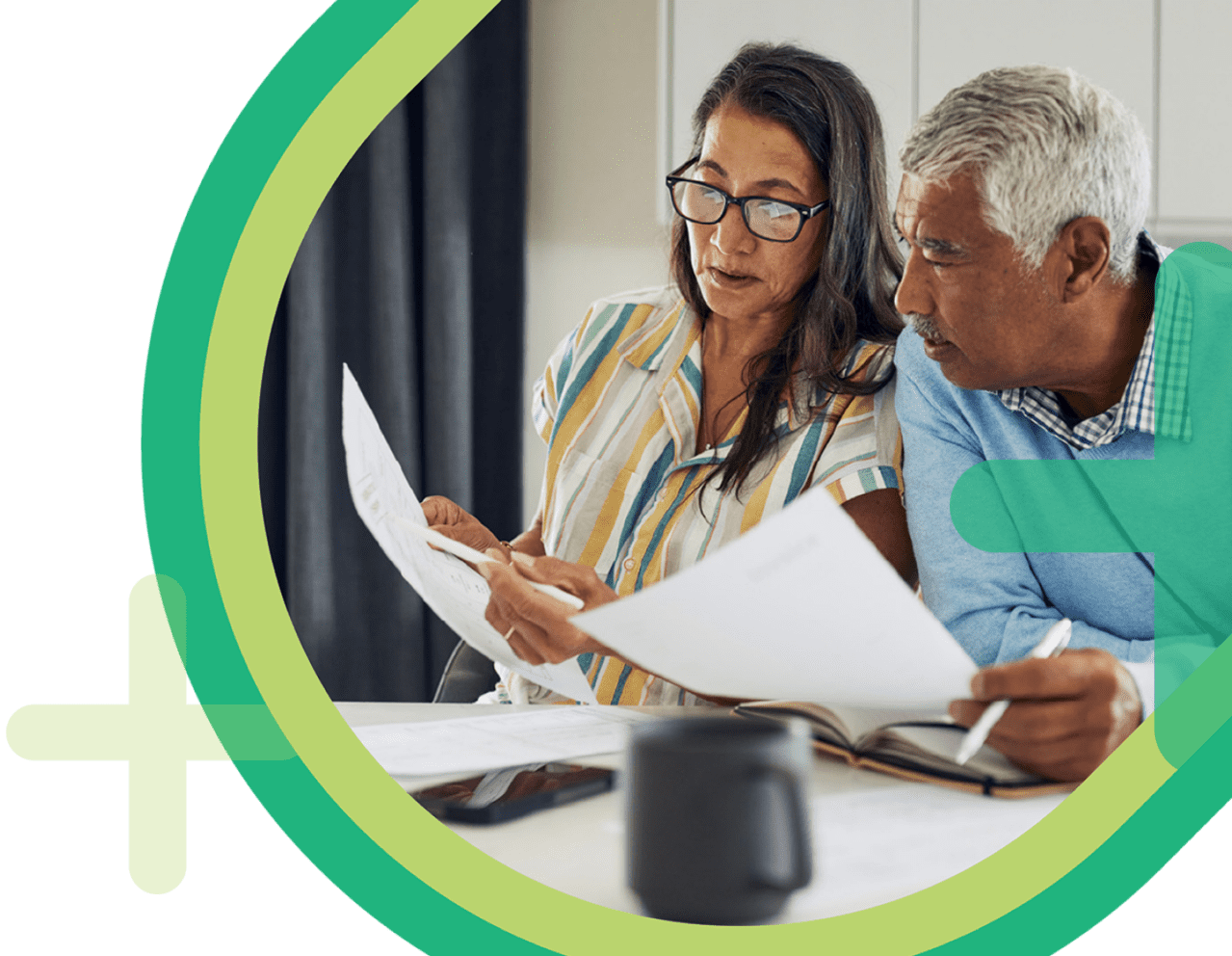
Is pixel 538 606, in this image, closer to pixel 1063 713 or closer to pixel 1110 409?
pixel 1063 713

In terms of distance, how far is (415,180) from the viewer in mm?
2047

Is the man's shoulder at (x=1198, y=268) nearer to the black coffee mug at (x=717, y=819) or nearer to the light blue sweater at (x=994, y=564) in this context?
the light blue sweater at (x=994, y=564)

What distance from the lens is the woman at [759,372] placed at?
3.32 feet

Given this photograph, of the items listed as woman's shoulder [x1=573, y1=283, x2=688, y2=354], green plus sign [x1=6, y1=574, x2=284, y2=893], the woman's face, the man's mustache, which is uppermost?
the woman's face

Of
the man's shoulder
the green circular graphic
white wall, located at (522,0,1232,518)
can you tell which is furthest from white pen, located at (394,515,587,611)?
white wall, located at (522,0,1232,518)

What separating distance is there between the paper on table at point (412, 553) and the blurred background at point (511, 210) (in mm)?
1175

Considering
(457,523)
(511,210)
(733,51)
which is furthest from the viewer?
(511,210)

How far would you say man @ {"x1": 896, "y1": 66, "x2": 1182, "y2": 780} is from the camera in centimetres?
75

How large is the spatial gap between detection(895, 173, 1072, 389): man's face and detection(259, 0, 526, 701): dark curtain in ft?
4.31

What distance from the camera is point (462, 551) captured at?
28.1 inches

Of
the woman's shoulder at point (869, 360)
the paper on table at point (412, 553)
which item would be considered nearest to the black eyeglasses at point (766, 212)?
the woman's shoulder at point (869, 360)

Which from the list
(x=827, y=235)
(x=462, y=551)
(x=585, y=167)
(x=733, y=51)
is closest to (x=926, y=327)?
(x=827, y=235)

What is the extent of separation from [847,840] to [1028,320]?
0.45 metres

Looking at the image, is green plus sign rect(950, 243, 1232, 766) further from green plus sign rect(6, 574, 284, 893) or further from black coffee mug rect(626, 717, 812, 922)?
green plus sign rect(6, 574, 284, 893)
